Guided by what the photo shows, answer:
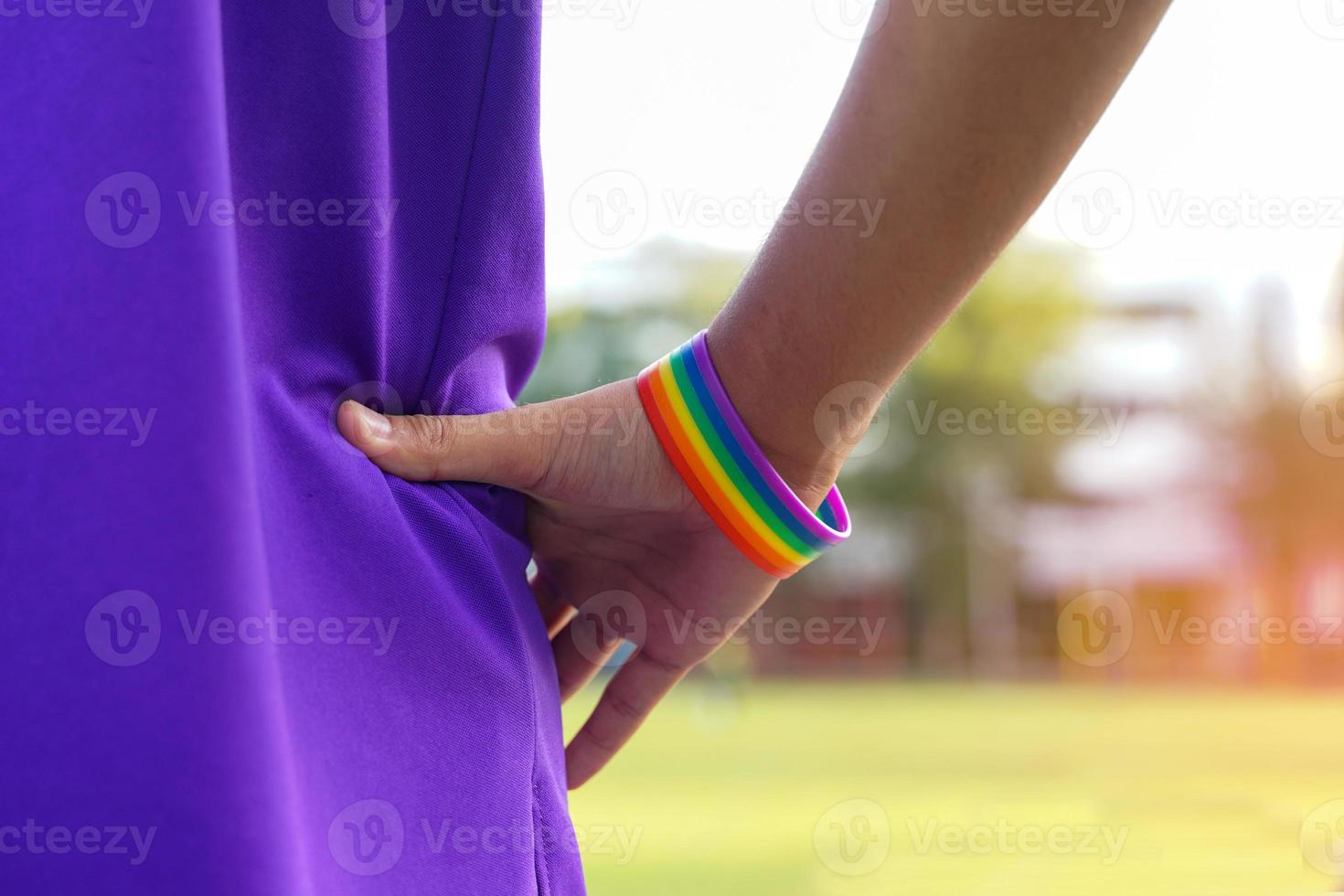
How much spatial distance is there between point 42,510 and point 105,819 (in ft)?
0.35

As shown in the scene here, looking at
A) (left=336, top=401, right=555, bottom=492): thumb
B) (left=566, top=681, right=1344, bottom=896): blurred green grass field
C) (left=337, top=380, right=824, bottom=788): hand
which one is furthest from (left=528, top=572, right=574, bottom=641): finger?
(left=566, top=681, right=1344, bottom=896): blurred green grass field

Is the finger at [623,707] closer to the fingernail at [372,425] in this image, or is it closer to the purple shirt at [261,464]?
the purple shirt at [261,464]

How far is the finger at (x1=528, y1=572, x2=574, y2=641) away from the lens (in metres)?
0.78

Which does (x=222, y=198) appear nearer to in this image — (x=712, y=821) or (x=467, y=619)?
(x=467, y=619)

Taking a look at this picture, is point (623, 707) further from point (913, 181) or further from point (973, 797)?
point (973, 797)

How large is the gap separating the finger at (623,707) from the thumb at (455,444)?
22cm

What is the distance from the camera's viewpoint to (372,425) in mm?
519

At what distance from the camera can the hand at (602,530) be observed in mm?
566

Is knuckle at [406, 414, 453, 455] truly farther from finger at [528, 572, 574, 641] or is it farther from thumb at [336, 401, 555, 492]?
finger at [528, 572, 574, 641]

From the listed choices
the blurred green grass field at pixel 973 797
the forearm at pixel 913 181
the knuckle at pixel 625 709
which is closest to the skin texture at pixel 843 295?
the forearm at pixel 913 181

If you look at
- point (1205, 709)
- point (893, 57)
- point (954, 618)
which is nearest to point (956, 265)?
point (893, 57)

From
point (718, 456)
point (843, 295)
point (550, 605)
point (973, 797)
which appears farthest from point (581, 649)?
point (973, 797)

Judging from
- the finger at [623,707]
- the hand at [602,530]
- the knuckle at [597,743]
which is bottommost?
the knuckle at [597,743]

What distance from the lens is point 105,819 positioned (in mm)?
371
